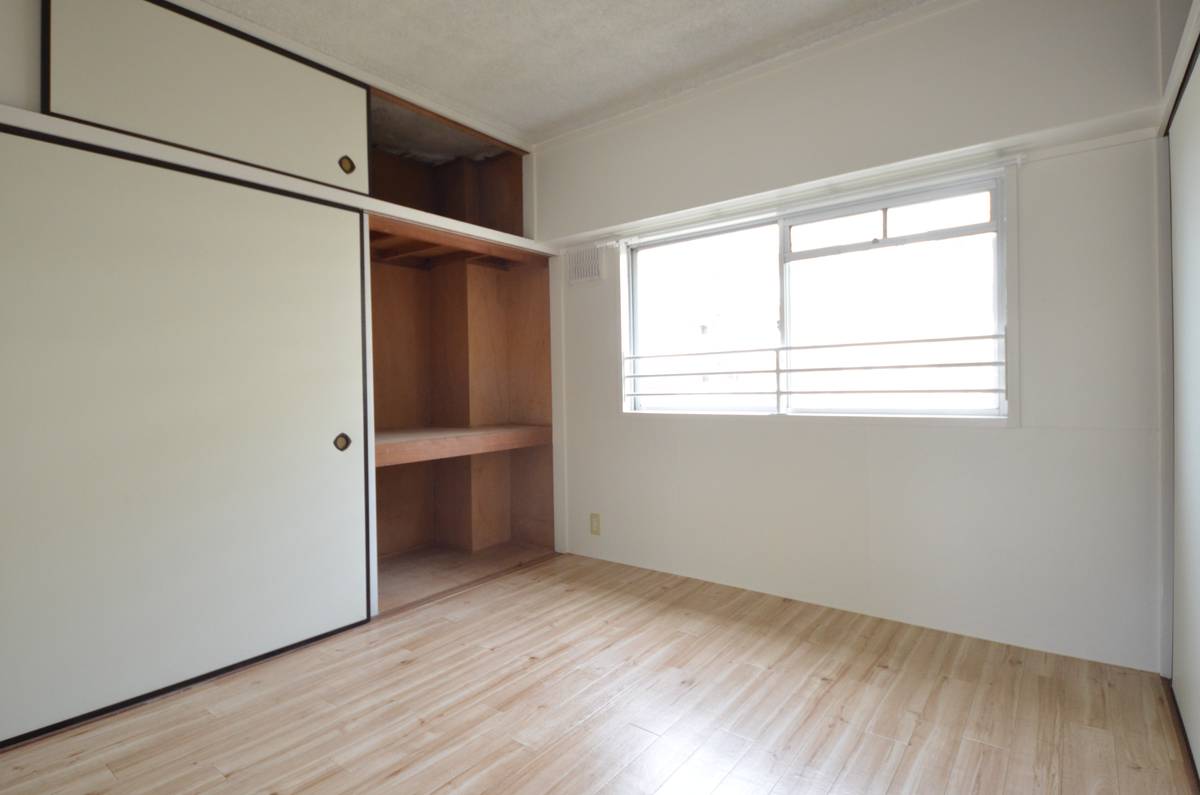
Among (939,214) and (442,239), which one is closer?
(939,214)

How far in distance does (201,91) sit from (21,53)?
0.55 m

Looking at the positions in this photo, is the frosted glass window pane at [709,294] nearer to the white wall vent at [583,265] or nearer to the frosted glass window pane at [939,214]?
the white wall vent at [583,265]

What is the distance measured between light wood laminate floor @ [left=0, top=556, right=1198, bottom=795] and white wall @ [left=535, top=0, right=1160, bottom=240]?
2.21m

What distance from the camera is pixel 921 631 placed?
9.42ft

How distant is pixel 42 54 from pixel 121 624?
2.06 metres

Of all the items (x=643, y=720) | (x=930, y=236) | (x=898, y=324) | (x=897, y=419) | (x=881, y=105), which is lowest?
(x=643, y=720)

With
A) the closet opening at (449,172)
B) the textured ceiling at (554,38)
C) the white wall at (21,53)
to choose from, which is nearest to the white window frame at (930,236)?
the textured ceiling at (554,38)

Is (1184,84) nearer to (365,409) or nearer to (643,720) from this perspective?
(643,720)

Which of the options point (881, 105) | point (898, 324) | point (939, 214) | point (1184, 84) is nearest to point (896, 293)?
point (898, 324)

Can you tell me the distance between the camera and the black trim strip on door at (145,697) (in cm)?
210

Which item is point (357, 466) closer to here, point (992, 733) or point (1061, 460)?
point (992, 733)

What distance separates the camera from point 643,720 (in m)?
2.20

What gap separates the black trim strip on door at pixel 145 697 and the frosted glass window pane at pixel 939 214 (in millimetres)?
3413

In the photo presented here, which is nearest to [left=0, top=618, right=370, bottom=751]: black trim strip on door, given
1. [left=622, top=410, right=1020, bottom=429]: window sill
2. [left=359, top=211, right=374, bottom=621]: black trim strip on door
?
[left=359, top=211, right=374, bottom=621]: black trim strip on door
